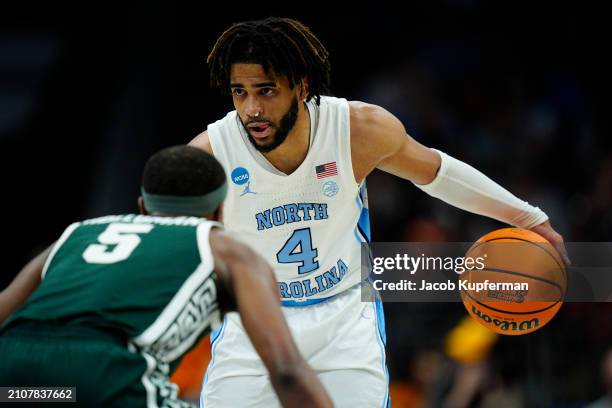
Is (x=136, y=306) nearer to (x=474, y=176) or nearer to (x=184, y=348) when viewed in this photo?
(x=184, y=348)

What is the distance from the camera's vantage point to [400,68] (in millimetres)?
11992

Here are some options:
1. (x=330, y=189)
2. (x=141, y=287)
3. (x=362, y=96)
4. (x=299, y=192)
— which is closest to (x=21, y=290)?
(x=141, y=287)

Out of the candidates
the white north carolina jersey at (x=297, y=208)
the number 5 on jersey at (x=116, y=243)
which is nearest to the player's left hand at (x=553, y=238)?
the white north carolina jersey at (x=297, y=208)

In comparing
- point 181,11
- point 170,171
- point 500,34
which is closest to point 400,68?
point 500,34

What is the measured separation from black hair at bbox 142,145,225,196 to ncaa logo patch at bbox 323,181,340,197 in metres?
1.92

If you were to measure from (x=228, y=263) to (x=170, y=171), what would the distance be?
1.34 feet

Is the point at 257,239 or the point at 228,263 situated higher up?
the point at 228,263

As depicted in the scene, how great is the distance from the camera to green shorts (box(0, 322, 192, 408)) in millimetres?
3305

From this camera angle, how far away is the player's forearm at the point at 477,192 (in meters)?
5.94

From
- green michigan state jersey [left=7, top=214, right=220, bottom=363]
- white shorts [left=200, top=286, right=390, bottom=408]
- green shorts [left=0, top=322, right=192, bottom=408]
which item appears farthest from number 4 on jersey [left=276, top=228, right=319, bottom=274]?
green shorts [left=0, top=322, right=192, bottom=408]

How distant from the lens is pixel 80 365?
331 centimetres

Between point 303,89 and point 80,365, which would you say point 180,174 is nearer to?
point 80,365

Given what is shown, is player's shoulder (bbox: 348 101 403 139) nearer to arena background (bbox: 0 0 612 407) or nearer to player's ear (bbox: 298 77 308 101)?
player's ear (bbox: 298 77 308 101)

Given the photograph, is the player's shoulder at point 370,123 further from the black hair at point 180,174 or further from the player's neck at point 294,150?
the black hair at point 180,174
